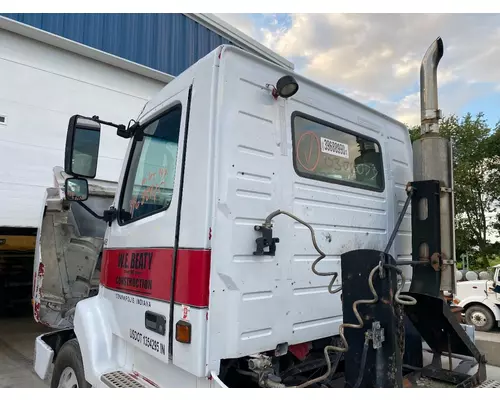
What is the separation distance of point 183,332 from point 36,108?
259 inches

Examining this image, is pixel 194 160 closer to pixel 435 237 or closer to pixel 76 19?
pixel 435 237

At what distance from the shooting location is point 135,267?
265 cm

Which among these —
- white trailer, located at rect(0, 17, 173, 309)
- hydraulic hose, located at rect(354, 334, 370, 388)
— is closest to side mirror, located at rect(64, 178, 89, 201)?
hydraulic hose, located at rect(354, 334, 370, 388)

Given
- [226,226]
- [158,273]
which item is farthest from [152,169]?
[226,226]

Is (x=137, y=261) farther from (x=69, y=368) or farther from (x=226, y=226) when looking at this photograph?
(x=69, y=368)

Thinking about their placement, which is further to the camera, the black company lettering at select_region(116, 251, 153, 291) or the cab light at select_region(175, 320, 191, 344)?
the black company lettering at select_region(116, 251, 153, 291)

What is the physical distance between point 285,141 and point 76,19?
7279mm

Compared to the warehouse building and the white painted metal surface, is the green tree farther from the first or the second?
the white painted metal surface

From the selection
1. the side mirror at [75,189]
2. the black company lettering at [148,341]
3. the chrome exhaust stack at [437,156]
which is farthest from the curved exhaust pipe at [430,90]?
the side mirror at [75,189]

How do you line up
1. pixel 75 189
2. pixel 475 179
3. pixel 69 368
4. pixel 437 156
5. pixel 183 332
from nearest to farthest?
pixel 183 332, pixel 437 156, pixel 75 189, pixel 69 368, pixel 475 179

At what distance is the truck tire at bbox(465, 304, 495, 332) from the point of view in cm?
1018

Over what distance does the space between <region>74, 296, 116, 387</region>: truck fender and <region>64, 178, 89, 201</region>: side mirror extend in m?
0.77

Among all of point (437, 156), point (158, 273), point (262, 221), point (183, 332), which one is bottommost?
point (183, 332)

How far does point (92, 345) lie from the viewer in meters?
2.80
